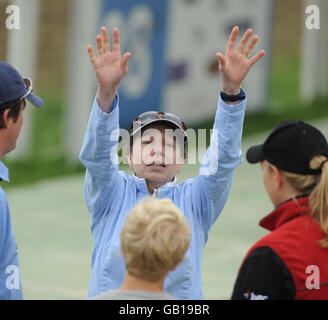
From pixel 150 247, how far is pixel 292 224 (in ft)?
2.53

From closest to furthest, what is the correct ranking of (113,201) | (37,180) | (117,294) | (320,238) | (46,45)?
(117,294), (320,238), (113,201), (37,180), (46,45)

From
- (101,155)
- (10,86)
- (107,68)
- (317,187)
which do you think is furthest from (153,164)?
(317,187)

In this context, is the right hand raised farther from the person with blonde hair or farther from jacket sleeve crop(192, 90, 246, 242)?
the person with blonde hair

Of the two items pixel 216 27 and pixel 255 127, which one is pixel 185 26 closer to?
pixel 216 27

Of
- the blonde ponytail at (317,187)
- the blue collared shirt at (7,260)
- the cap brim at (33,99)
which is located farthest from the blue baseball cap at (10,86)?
the blonde ponytail at (317,187)

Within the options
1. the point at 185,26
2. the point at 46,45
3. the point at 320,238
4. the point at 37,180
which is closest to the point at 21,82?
the point at 320,238

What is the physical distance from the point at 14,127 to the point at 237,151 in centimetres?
112

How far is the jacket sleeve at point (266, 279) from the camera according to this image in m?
3.41

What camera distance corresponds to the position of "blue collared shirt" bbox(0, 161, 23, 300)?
372 centimetres

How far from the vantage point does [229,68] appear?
158 inches

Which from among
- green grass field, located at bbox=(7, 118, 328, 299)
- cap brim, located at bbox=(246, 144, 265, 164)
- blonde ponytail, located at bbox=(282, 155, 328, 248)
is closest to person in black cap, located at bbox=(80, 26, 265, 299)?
cap brim, located at bbox=(246, 144, 265, 164)

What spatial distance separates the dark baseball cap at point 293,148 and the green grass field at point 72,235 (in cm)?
400

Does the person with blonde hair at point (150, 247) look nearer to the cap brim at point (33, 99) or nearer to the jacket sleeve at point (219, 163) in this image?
the jacket sleeve at point (219, 163)

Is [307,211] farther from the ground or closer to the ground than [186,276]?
farther from the ground
